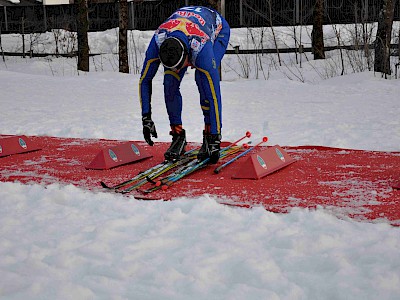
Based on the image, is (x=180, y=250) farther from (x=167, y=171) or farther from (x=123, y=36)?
(x=123, y=36)

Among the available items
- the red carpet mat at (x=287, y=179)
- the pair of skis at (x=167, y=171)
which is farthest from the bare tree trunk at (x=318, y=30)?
the pair of skis at (x=167, y=171)

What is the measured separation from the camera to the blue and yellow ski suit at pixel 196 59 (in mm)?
4289

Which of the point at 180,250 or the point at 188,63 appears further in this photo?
the point at 188,63

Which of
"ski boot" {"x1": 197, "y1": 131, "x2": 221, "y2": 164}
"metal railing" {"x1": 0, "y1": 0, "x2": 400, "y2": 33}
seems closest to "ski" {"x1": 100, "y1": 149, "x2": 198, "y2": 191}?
"ski boot" {"x1": 197, "y1": 131, "x2": 221, "y2": 164}

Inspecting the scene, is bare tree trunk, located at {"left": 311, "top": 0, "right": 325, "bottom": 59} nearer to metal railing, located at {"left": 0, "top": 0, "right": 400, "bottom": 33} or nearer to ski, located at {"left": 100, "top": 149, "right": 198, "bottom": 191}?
metal railing, located at {"left": 0, "top": 0, "right": 400, "bottom": 33}

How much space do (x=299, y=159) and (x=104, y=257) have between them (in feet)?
8.20

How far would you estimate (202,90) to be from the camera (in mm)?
A: 4430

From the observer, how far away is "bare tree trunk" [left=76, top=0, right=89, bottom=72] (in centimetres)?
1359

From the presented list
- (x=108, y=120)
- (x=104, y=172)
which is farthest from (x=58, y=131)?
(x=104, y=172)

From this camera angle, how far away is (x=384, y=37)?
1084 cm

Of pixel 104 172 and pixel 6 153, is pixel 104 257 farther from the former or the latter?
pixel 6 153

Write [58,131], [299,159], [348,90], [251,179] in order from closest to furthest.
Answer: [251,179] → [299,159] → [58,131] → [348,90]

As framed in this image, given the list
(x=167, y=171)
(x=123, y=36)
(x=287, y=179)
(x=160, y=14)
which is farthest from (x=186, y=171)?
(x=160, y=14)

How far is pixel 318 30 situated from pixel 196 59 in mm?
10135
